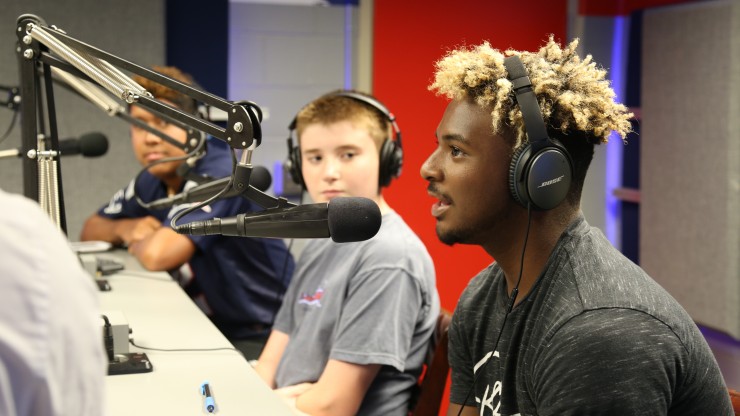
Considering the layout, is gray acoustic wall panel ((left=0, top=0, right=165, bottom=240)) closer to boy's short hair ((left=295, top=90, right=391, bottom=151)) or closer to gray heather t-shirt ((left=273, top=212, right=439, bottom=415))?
boy's short hair ((left=295, top=90, right=391, bottom=151))

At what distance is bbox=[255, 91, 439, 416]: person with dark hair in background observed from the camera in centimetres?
173

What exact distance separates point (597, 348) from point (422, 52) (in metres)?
2.79

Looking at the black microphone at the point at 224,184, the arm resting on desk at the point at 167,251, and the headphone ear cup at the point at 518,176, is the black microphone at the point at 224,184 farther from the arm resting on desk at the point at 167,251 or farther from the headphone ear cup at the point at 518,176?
the arm resting on desk at the point at 167,251

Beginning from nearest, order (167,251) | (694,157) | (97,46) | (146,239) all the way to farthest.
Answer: (167,251) < (146,239) < (694,157) < (97,46)

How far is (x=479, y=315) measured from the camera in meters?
1.41

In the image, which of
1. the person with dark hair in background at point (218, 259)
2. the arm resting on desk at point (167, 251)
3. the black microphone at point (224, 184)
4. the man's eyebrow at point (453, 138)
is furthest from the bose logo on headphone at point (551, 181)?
the arm resting on desk at point (167, 251)

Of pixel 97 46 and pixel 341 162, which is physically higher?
pixel 97 46

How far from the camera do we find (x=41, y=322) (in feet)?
1.70

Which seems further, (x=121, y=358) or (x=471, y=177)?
(x=121, y=358)

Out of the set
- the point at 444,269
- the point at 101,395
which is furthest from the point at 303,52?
the point at 101,395

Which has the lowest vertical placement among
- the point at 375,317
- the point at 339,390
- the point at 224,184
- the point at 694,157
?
the point at 339,390

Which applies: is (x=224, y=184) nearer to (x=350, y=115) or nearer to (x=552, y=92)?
(x=552, y=92)

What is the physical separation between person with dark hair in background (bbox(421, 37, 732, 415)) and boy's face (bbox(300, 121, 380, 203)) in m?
0.60

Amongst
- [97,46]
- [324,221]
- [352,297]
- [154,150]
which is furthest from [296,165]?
[97,46]
